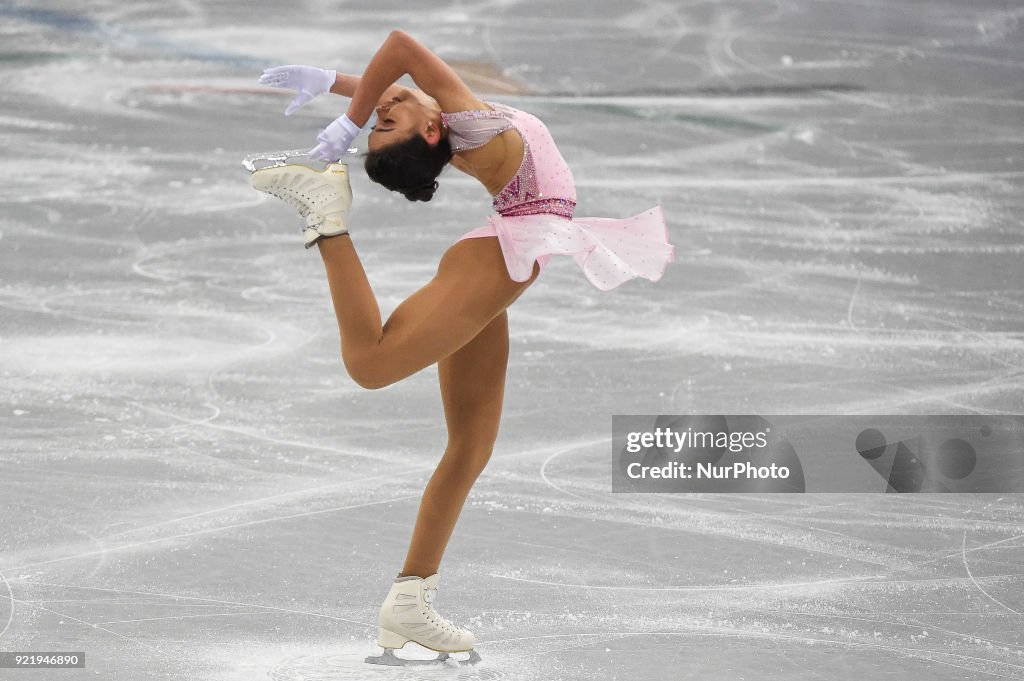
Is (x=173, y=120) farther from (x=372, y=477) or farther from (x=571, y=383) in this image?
(x=372, y=477)

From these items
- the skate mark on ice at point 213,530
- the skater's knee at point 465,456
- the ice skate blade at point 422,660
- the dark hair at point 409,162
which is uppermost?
the dark hair at point 409,162

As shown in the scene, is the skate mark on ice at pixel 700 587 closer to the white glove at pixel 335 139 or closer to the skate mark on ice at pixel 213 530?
the skate mark on ice at pixel 213 530

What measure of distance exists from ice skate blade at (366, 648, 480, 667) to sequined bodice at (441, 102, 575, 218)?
1.11 metres

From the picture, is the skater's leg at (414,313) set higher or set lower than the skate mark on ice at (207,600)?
higher

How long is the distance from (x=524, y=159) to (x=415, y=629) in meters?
1.19

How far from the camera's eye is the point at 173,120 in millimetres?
9414

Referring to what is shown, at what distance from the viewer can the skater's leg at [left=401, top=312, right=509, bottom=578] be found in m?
3.65

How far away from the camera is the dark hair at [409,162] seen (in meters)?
3.48

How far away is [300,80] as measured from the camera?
12.0ft

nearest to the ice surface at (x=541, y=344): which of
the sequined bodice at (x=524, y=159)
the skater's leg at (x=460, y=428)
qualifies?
the skater's leg at (x=460, y=428)

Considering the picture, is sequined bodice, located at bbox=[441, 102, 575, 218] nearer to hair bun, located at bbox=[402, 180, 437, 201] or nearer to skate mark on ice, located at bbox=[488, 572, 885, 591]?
hair bun, located at bbox=[402, 180, 437, 201]

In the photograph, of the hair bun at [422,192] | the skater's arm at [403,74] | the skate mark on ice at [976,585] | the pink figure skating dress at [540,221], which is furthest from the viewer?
the skate mark on ice at [976,585]

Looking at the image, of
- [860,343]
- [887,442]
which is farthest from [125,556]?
[860,343]

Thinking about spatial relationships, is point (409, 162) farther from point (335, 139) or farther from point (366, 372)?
point (366, 372)
